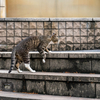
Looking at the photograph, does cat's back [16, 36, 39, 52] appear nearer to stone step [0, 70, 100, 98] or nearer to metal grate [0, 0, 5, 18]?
stone step [0, 70, 100, 98]

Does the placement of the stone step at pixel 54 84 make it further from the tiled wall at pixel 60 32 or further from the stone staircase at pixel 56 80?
the tiled wall at pixel 60 32

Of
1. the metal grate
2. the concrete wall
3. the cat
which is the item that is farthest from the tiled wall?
the cat

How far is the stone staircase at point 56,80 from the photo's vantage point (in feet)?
11.8

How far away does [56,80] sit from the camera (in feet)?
12.3

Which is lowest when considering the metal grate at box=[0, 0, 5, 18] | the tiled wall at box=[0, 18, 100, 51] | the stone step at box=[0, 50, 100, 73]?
the stone step at box=[0, 50, 100, 73]

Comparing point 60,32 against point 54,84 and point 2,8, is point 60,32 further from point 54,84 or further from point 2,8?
point 54,84

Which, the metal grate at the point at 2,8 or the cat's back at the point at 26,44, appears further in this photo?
the metal grate at the point at 2,8

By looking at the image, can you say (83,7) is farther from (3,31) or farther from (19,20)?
(3,31)

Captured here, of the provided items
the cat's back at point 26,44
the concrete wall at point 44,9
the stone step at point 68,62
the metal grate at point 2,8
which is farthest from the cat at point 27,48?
the metal grate at point 2,8

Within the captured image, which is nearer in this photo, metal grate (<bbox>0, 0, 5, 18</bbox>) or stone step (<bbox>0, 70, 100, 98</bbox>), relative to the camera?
stone step (<bbox>0, 70, 100, 98</bbox>)

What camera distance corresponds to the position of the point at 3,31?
258 inches

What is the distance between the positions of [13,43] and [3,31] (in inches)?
26.1

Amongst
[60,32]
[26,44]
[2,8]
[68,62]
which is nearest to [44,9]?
[60,32]

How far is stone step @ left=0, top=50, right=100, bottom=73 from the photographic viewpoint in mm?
4219
